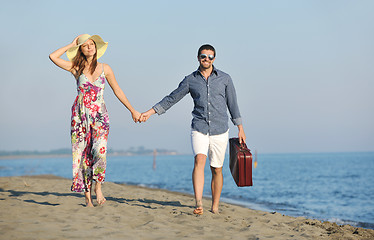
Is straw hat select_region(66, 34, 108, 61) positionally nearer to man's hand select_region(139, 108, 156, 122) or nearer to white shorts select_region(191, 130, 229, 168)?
man's hand select_region(139, 108, 156, 122)

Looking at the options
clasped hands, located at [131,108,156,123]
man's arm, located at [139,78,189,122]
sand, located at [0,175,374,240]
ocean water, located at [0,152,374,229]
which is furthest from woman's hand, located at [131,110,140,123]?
ocean water, located at [0,152,374,229]

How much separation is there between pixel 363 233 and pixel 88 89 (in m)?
4.30

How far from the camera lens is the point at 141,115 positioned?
590 centimetres

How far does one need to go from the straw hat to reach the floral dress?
1.07 ft

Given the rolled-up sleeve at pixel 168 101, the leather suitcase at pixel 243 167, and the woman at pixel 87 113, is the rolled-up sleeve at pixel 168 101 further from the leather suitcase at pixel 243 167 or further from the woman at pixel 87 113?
the leather suitcase at pixel 243 167

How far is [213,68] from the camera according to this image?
5.48 metres

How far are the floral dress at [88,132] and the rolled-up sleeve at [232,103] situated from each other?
1.70 meters

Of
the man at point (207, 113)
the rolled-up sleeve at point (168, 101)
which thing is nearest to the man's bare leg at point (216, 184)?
the man at point (207, 113)

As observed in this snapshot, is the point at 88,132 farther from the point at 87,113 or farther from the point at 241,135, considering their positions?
the point at 241,135

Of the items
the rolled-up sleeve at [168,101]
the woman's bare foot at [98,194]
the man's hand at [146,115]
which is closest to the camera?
the woman's bare foot at [98,194]

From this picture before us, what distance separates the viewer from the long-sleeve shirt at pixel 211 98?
5.33 m

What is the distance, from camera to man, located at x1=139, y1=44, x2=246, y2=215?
5.31 meters

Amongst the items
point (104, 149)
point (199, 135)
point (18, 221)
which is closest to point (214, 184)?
point (199, 135)

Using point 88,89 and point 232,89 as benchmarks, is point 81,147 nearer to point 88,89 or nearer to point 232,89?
point 88,89
